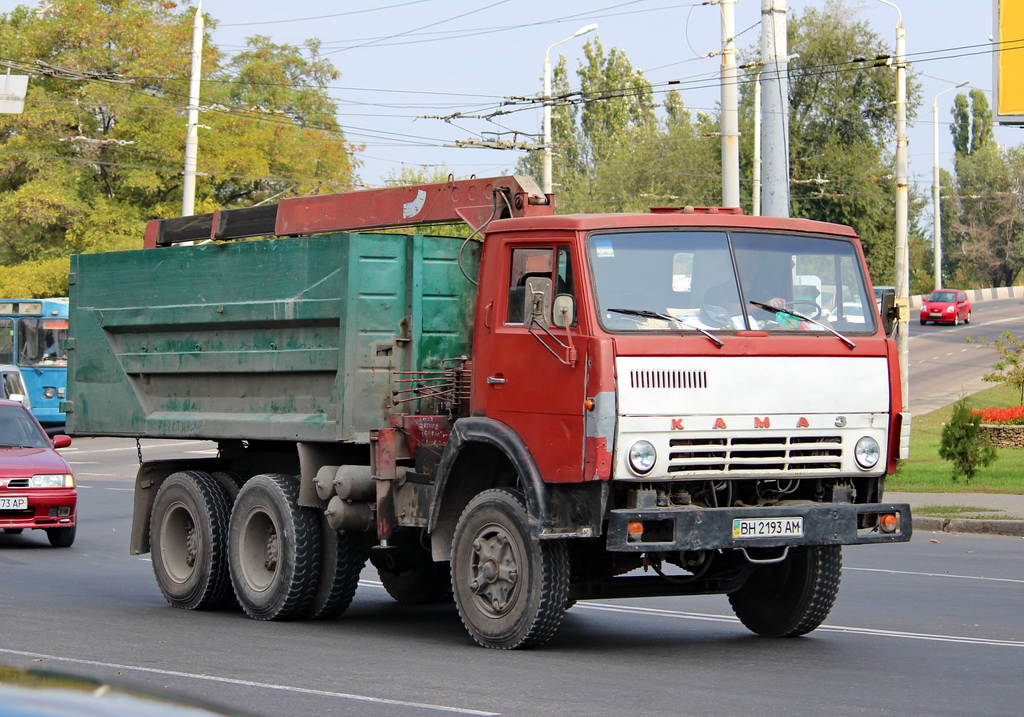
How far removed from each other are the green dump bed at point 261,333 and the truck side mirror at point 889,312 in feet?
8.88

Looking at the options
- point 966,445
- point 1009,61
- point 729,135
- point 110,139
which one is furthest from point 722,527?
point 110,139

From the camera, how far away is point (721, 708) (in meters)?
7.34

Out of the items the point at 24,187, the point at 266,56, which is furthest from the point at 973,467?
the point at 266,56

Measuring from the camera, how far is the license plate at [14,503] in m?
16.3

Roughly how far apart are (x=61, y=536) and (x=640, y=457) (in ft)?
33.3

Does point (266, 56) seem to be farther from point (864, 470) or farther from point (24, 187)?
point (864, 470)

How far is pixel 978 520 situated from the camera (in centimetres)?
1867

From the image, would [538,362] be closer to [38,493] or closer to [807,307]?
[807,307]

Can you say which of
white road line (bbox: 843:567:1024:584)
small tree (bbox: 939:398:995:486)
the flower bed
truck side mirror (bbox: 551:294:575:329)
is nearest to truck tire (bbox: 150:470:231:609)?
truck side mirror (bbox: 551:294:575:329)

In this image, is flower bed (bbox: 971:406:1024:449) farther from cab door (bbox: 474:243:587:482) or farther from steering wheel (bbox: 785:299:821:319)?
cab door (bbox: 474:243:587:482)

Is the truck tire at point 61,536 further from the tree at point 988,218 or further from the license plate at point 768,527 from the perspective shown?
the tree at point 988,218

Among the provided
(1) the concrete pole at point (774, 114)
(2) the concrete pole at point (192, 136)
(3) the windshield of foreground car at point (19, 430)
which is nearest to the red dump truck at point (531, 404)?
(3) the windshield of foreground car at point (19, 430)

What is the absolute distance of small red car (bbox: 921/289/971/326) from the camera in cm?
6838

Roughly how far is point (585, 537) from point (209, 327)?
13.7ft
